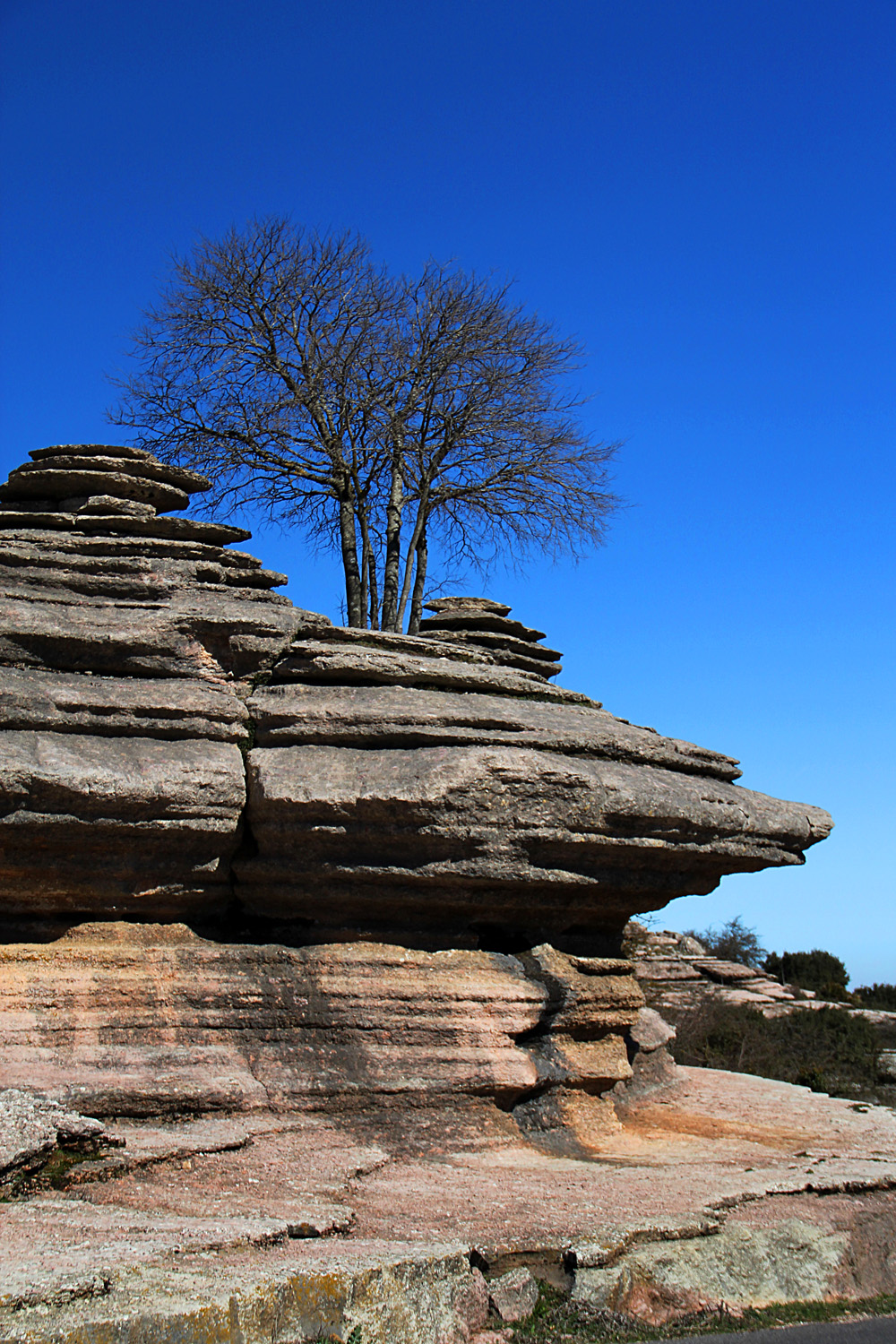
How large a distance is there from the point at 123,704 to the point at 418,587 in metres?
7.37

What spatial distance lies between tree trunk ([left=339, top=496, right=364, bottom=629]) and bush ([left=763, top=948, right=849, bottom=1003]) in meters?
20.9

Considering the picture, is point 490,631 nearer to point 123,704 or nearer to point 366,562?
point 366,562

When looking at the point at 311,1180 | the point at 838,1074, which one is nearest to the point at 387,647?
the point at 311,1180

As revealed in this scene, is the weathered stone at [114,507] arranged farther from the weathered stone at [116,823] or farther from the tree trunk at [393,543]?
the tree trunk at [393,543]

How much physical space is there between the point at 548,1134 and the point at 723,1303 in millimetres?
2649

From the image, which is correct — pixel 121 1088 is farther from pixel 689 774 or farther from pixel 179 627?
pixel 689 774

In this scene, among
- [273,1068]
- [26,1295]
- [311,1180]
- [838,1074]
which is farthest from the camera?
[838,1074]

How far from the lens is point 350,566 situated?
51.8 feet

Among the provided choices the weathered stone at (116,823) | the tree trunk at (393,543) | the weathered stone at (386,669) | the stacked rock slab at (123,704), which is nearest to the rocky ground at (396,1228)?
the weathered stone at (116,823)

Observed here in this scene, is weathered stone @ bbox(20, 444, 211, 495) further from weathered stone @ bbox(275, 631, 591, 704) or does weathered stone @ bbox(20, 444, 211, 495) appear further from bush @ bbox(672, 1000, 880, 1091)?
bush @ bbox(672, 1000, 880, 1091)

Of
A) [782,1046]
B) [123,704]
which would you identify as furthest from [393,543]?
[782,1046]

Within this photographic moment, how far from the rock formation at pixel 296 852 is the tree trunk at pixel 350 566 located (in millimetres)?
4844

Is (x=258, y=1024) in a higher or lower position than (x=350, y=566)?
lower

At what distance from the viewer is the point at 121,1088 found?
8.09m
